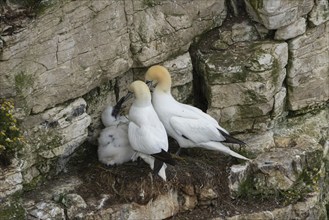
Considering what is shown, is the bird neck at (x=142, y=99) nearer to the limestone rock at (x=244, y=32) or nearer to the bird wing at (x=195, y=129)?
the bird wing at (x=195, y=129)

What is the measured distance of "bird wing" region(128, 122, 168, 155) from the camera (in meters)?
8.59

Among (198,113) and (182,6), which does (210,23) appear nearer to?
(182,6)

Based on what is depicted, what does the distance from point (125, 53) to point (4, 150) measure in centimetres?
185

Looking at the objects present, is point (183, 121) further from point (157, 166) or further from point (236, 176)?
point (236, 176)

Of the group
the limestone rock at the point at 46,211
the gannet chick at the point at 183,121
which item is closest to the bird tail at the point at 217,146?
the gannet chick at the point at 183,121

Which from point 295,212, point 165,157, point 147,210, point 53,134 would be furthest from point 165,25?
point 295,212

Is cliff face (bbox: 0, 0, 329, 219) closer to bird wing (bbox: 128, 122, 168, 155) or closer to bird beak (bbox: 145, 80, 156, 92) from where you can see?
bird beak (bbox: 145, 80, 156, 92)

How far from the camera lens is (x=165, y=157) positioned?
335 inches

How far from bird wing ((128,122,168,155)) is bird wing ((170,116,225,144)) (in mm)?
413

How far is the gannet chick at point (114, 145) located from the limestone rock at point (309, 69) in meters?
2.35

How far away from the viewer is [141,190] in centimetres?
884

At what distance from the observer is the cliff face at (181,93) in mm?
8305

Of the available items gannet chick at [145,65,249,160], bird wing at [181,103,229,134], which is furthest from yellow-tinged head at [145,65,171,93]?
bird wing at [181,103,229,134]

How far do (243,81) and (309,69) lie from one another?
1.07m
